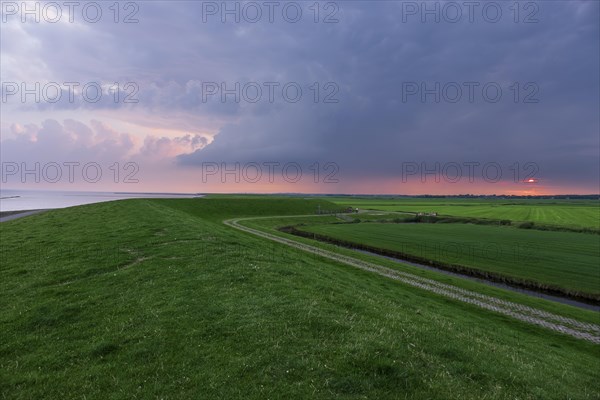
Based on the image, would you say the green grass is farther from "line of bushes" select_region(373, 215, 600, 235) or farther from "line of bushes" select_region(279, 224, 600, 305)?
"line of bushes" select_region(373, 215, 600, 235)

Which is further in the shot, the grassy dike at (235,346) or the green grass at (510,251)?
the green grass at (510,251)

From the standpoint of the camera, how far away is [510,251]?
200ft

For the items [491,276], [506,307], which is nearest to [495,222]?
A: [491,276]

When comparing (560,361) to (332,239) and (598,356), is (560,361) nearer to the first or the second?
(598,356)

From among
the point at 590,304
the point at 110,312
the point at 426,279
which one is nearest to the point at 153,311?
the point at 110,312

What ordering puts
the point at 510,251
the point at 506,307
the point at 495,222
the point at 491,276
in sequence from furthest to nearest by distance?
1. the point at 495,222
2. the point at 510,251
3. the point at 491,276
4. the point at 506,307

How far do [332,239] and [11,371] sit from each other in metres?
72.0

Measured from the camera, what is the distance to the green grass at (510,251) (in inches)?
1735

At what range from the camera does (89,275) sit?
2141 cm

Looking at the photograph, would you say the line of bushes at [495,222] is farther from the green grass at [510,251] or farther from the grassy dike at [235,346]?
the grassy dike at [235,346]

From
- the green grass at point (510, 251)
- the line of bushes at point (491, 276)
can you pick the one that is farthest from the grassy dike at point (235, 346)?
the green grass at point (510, 251)

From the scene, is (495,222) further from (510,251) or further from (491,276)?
(491,276)

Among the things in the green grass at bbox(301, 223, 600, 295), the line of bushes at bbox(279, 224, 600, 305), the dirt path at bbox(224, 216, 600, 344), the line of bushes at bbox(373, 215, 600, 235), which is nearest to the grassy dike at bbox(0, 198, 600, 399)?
the dirt path at bbox(224, 216, 600, 344)

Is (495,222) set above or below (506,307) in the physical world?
above
